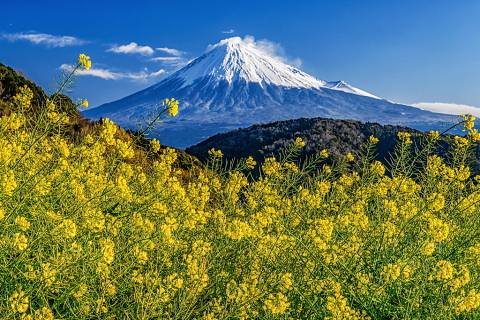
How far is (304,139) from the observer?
2256cm

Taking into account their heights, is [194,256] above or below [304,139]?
below

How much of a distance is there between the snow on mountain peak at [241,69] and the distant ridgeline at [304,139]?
140 m

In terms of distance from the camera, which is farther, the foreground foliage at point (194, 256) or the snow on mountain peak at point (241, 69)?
the snow on mountain peak at point (241, 69)

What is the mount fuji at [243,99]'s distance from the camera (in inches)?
5340

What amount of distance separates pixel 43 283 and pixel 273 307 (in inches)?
52.0

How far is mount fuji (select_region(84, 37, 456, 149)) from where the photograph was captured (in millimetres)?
135625

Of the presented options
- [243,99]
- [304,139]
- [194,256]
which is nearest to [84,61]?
[194,256]

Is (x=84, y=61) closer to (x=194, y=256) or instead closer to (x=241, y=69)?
(x=194, y=256)

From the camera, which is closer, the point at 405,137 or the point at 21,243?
the point at 21,243

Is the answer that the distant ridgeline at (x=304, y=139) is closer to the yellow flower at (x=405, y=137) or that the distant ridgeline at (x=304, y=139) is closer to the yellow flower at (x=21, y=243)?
the yellow flower at (x=405, y=137)

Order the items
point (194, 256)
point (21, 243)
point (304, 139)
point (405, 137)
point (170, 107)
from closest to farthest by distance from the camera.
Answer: point (21, 243)
point (170, 107)
point (194, 256)
point (405, 137)
point (304, 139)

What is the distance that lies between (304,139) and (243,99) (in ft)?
442

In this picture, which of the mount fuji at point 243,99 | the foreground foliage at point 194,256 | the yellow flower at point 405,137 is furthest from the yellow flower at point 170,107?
the mount fuji at point 243,99

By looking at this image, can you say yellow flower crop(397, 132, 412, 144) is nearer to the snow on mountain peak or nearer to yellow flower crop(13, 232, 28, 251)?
yellow flower crop(13, 232, 28, 251)
